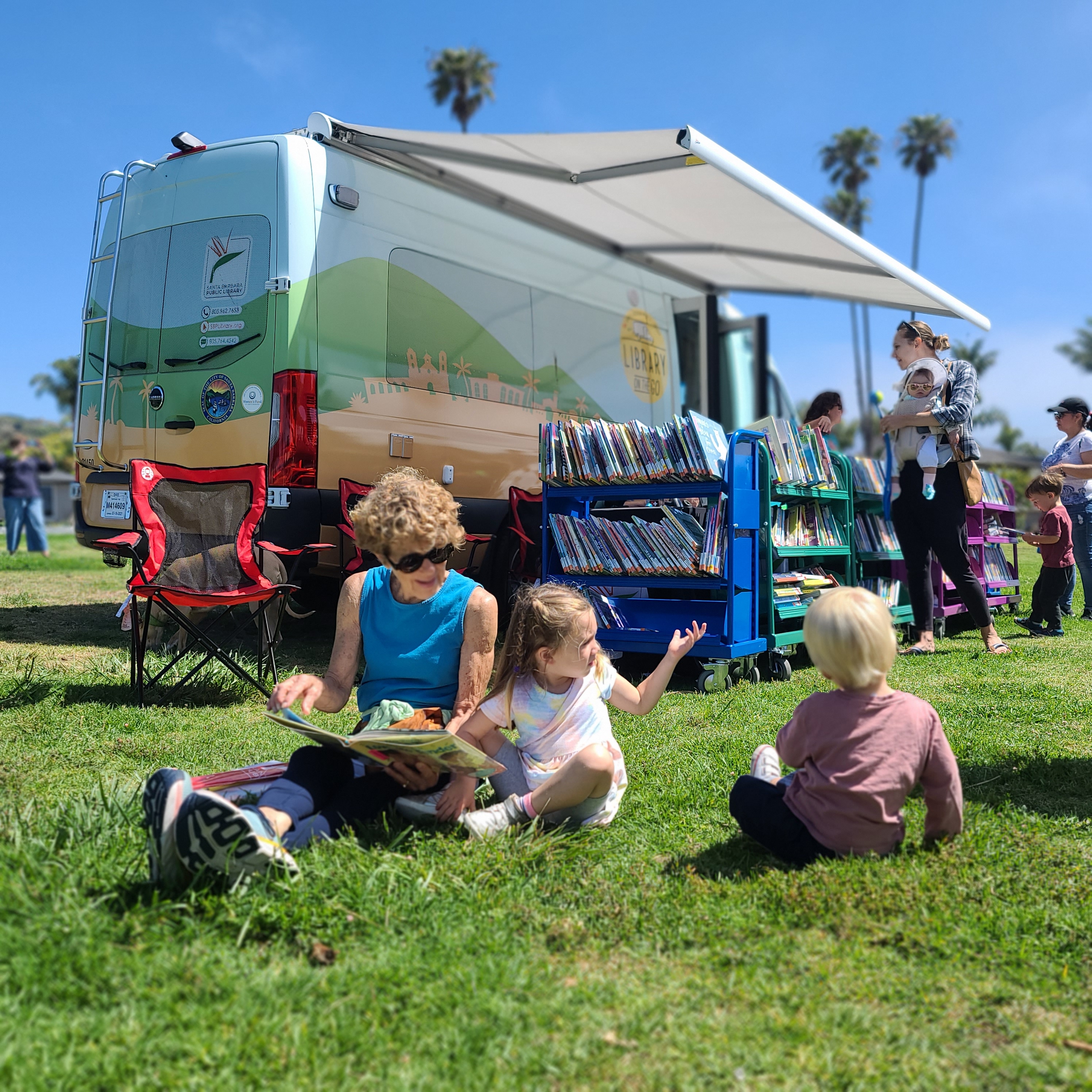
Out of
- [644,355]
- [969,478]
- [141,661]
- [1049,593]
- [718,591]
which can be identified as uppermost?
[644,355]

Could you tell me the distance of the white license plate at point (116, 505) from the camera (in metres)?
6.05

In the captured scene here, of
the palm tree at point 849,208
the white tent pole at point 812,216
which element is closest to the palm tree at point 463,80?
the palm tree at point 849,208

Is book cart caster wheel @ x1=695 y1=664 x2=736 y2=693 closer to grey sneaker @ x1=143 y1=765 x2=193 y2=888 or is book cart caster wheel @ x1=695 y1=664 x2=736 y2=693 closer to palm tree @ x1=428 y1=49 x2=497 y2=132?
grey sneaker @ x1=143 y1=765 x2=193 y2=888

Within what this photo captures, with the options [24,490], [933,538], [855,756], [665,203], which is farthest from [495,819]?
[24,490]

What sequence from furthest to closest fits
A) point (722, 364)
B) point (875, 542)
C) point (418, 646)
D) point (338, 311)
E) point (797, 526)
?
point (722, 364), point (875, 542), point (797, 526), point (338, 311), point (418, 646)

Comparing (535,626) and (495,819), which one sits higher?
(535,626)

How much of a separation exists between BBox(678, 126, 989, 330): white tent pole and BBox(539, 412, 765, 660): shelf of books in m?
1.53

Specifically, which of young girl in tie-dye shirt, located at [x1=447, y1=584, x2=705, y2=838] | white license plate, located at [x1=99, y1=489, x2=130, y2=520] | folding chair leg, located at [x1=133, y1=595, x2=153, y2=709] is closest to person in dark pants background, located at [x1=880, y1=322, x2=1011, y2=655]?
young girl in tie-dye shirt, located at [x1=447, y1=584, x2=705, y2=838]

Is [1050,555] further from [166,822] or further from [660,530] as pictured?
[166,822]

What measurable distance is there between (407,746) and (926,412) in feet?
15.1

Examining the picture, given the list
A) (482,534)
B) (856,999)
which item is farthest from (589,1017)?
(482,534)

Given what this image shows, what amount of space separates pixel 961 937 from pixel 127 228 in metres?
6.21

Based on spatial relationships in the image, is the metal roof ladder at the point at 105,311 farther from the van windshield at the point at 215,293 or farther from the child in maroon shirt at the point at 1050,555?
the child in maroon shirt at the point at 1050,555

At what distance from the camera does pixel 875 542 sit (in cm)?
692
